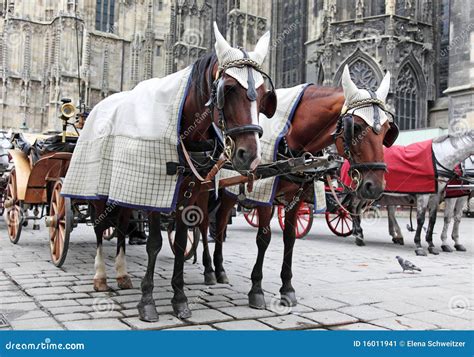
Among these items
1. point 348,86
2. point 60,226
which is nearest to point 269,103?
point 348,86

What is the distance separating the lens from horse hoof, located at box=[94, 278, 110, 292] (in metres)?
4.64

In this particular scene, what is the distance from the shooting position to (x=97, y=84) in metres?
34.2

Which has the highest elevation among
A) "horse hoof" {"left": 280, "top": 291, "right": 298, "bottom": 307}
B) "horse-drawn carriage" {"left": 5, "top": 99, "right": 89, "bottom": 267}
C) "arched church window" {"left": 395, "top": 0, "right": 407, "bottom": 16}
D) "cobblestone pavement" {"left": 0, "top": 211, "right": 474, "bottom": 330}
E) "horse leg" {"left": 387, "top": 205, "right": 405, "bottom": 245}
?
"arched church window" {"left": 395, "top": 0, "right": 407, "bottom": 16}

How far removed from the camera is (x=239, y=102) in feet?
10.5

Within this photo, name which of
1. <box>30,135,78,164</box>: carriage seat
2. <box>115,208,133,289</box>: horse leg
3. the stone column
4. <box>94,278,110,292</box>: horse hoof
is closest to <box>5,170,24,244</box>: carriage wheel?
<box>30,135,78,164</box>: carriage seat

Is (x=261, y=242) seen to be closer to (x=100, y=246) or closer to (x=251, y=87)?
(x=251, y=87)

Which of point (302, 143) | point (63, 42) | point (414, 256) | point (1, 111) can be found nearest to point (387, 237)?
point (414, 256)

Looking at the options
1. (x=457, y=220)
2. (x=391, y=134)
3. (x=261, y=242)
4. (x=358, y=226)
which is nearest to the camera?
(x=391, y=134)

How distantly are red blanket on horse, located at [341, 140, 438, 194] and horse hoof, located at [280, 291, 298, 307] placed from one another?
14.3ft

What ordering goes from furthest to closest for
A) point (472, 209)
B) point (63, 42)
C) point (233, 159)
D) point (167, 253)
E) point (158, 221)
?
point (63, 42) < point (472, 209) < point (167, 253) < point (158, 221) < point (233, 159)

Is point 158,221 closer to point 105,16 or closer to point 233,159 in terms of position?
point 233,159

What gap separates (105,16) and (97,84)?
490 cm

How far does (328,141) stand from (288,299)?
4.51ft

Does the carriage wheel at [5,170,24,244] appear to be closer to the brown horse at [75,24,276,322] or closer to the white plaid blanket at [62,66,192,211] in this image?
the white plaid blanket at [62,66,192,211]
